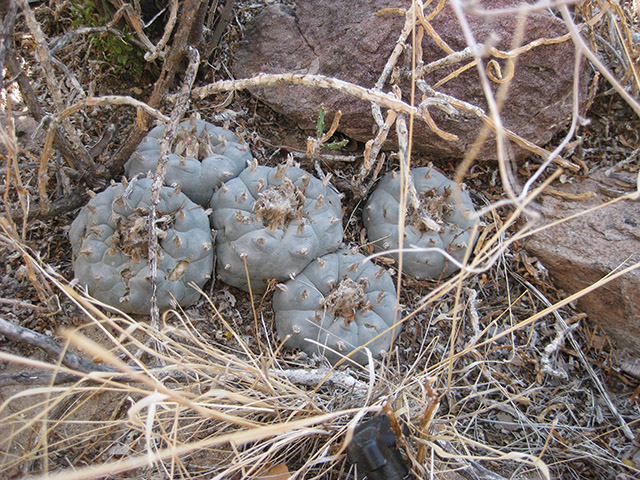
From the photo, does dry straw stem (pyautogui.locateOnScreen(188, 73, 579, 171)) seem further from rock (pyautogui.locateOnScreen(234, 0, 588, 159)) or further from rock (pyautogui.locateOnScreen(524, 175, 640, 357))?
rock (pyautogui.locateOnScreen(524, 175, 640, 357))

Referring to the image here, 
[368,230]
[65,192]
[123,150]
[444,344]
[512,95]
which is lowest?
[444,344]

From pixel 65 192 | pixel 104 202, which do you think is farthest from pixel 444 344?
pixel 65 192

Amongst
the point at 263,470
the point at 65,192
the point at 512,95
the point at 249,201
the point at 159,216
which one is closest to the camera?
the point at 263,470

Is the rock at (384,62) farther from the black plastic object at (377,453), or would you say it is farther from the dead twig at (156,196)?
the black plastic object at (377,453)

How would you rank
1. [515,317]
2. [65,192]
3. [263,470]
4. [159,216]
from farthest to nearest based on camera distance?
1. [515,317]
2. [65,192]
3. [159,216]
4. [263,470]

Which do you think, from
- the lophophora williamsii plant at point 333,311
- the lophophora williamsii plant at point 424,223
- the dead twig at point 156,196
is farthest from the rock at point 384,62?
the lophophora williamsii plant at point 333,311

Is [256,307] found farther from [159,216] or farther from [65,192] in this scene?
[65,192]
